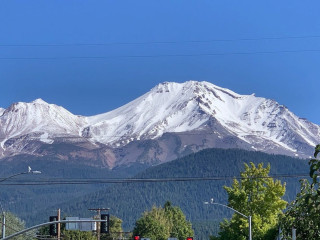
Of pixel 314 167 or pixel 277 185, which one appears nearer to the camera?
pixel 314 167

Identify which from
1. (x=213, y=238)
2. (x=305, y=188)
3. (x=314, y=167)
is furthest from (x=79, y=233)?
(x=314, y=167)

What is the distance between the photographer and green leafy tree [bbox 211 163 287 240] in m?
93.4

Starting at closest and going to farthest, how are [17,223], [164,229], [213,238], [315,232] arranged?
1. [315,232]
2. [213,238]
3. [17,223]
4. [164,229]

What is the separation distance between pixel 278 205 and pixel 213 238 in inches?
1377

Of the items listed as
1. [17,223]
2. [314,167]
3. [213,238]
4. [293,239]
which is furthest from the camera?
[17,223]

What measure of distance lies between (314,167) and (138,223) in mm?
168376

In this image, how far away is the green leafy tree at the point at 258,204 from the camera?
93438 millimetres

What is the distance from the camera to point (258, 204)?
94.8 m

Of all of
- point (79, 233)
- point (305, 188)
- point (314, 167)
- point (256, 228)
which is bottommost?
point (314, 167)

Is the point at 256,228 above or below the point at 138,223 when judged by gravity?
below

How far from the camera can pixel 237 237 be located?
9625cm

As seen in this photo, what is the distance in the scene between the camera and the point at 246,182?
312 ft

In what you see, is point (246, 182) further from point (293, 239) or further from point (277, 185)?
point (293, 239)

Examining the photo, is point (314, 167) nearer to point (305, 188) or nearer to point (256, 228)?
point (305, 188)
